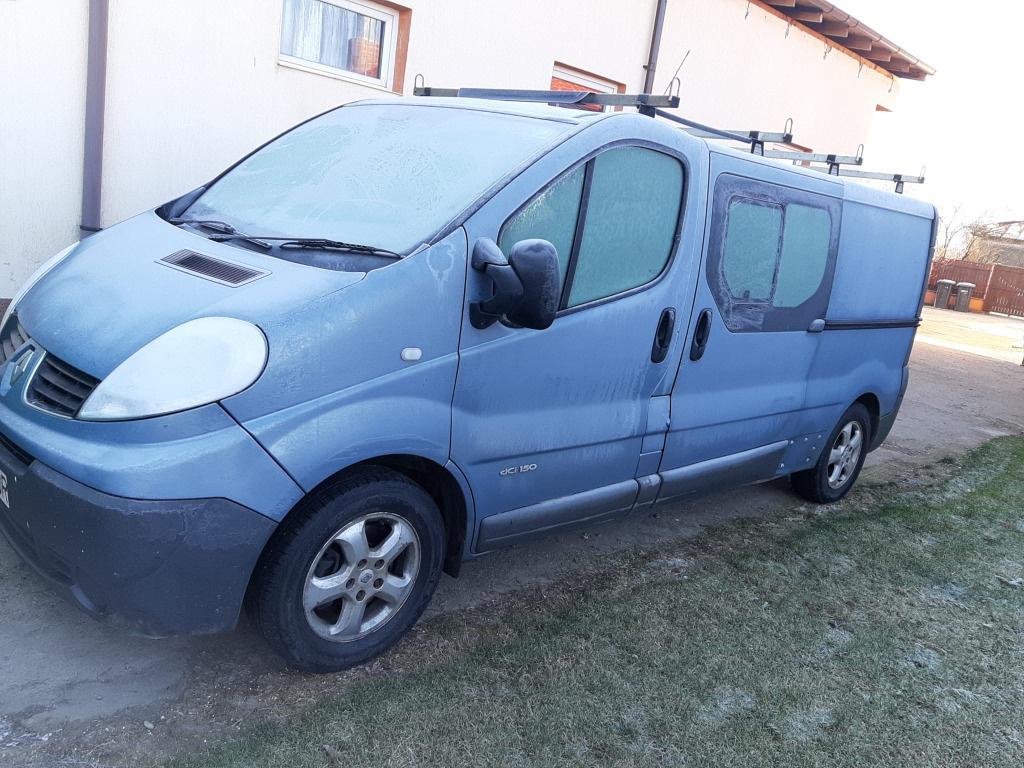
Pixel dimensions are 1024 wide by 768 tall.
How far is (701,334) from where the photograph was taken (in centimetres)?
383

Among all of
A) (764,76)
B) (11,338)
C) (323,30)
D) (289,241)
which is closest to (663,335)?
(289,241)

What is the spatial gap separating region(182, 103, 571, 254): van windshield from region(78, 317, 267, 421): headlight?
2.08ft

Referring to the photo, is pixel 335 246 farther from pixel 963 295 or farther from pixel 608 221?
pixel 963 295

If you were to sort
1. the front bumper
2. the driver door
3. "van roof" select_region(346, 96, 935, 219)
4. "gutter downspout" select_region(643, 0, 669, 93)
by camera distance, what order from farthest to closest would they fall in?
"gutter downspout" select_region(643, 0, 669, 93) < "van roof" select_region(346, 96, 935, 219) < the driver door < the front bumper

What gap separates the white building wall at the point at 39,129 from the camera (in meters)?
5.50

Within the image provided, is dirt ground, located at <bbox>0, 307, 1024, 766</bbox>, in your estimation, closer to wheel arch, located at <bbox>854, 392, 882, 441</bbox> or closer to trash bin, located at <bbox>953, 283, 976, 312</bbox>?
wheel arch, located at <bbox>854, 392, 882, 441</bbox>

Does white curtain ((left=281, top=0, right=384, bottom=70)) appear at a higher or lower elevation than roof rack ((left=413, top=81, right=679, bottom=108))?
higher

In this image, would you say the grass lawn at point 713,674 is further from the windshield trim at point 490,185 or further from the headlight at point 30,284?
the headlight at point 30,284

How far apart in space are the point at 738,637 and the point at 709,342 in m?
1.28

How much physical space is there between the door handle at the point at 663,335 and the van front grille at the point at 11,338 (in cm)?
234

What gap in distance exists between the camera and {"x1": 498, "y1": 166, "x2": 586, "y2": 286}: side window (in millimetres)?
3059

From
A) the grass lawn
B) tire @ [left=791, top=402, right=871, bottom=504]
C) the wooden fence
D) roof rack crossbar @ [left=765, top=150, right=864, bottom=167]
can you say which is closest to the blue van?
the grass lawn

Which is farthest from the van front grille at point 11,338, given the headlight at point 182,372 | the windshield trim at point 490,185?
the windshield trim at point 490,185

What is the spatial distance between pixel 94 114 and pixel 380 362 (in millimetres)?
4265
